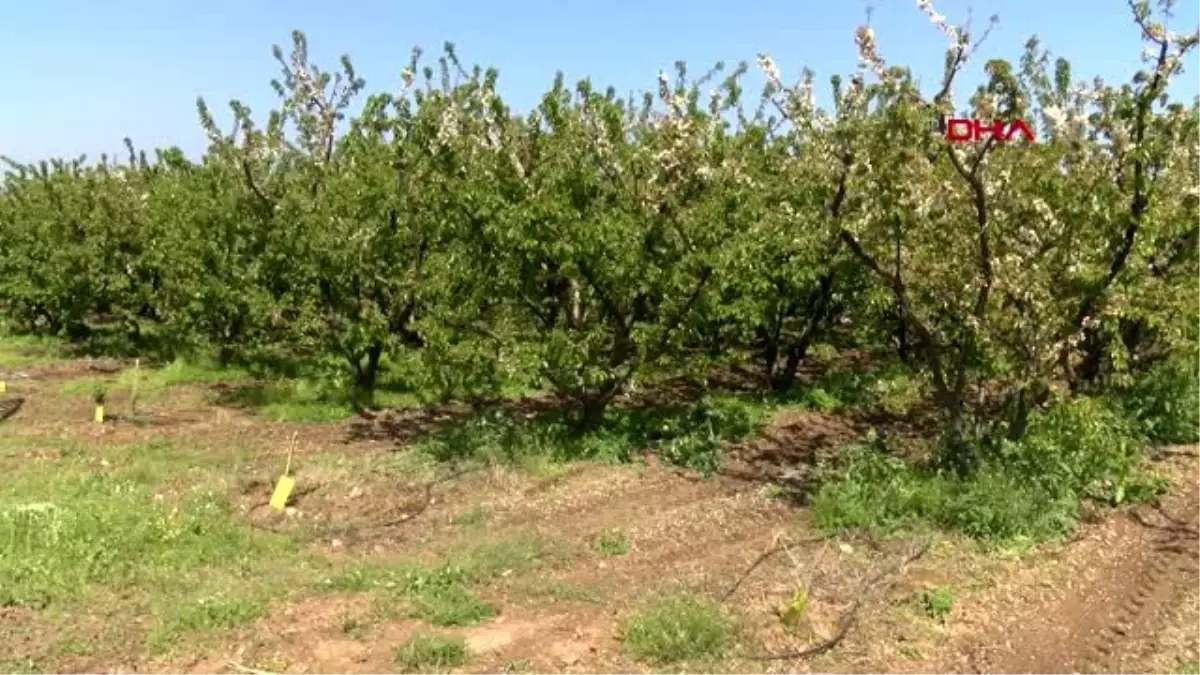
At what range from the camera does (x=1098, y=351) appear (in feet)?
31.6

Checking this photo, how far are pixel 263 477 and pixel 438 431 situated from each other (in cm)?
214

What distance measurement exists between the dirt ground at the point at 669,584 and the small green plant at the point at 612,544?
0.04m

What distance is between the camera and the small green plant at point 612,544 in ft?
23.4

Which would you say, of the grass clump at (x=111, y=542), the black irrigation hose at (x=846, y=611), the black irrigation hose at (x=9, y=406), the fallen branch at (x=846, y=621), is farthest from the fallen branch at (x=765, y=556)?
the black irrigation hose at (x=9, y=406)

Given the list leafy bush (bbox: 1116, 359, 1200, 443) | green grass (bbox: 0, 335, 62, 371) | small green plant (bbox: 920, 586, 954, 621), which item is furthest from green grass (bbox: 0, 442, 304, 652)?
green grass (bbox: 0, 335, 62, 371)

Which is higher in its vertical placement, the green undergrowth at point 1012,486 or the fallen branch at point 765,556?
the green undergrowth at point 1012,486

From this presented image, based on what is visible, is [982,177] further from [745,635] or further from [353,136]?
[353,136]

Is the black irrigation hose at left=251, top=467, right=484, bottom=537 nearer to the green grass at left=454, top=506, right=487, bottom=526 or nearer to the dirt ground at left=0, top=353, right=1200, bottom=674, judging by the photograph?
the dirt ground at left=0, top=353, right=1200, bottom=674

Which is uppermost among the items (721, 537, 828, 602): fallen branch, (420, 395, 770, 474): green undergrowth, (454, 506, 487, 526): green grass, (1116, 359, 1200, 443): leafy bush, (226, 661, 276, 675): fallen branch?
(1116, 359, 1200, 443): leafy bush

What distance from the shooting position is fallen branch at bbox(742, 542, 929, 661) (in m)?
5.48

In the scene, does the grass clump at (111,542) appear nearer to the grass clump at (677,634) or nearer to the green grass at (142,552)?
the green grass at (142,552)

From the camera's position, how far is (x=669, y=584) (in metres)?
6.44

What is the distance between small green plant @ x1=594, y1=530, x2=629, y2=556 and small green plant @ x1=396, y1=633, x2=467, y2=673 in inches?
68.7

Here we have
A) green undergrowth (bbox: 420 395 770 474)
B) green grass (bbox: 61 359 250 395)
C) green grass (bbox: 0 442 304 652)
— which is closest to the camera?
green grass (bbox: 0 442 304 652)
